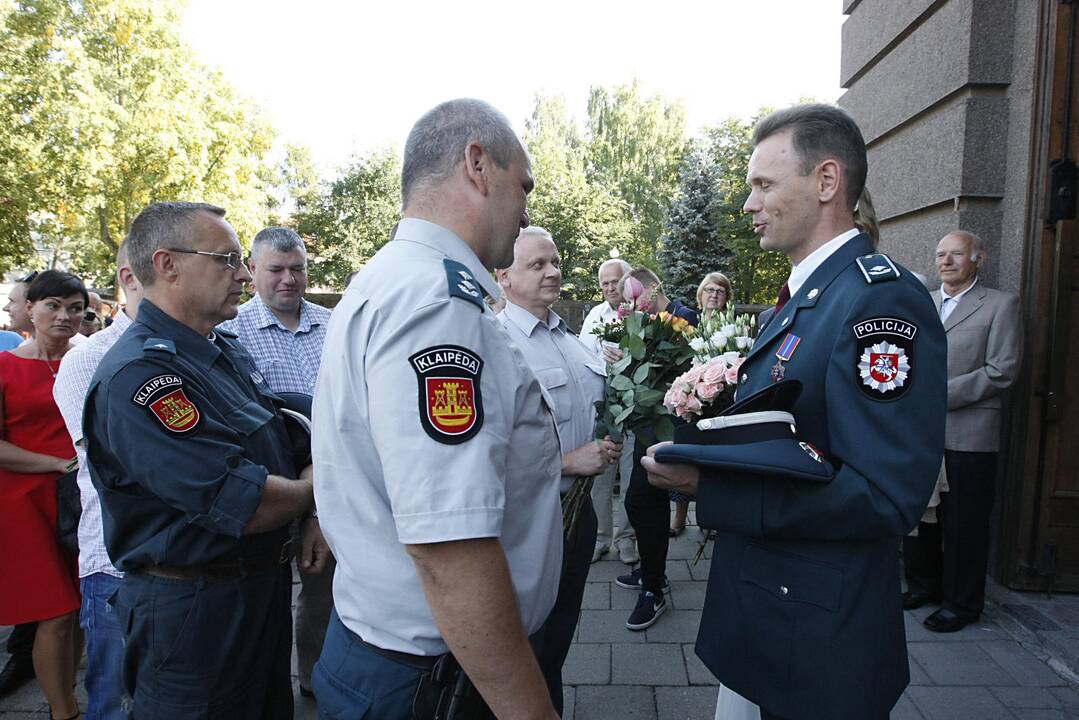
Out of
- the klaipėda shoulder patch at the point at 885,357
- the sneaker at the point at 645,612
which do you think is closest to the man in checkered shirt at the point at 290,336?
the sneaker at the point at 645,612

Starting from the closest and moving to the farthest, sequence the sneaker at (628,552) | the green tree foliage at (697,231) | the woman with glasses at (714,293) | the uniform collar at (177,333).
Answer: the uniform collar at (177,333), the sneaker at (628,552), the woman with glasses at (714,293), the green tree foliage at (697,231)

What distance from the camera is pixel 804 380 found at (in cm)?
180

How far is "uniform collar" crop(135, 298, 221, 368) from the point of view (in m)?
2.25

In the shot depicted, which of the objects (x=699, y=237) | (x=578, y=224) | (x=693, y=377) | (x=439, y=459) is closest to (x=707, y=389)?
(x=693, y=377)

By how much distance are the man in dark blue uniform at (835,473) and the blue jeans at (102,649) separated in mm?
2008

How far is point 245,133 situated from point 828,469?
21670 mm

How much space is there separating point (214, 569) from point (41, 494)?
210 centimetres

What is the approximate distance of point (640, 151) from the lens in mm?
35188

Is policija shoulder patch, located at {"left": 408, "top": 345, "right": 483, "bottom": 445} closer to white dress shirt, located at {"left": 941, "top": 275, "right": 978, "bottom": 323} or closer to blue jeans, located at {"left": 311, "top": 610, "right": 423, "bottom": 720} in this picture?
blue jeans, located at {"left": 311, "top": 610, "right": 423, "bottom": 720}

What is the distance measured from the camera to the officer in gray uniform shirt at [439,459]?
3.98ft

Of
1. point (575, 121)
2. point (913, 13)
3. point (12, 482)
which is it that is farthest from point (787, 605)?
point (575, 121)

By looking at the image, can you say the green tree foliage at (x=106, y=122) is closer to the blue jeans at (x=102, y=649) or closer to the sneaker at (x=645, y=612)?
the blue jeans at (x=102, y=649)

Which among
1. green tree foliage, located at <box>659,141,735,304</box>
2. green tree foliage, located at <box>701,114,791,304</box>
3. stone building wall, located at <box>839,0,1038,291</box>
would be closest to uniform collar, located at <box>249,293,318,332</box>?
stone building wall, located at <box>839,0,1038,291</box>

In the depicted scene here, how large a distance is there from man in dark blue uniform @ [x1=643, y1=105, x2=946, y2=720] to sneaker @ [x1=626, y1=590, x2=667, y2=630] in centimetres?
228
